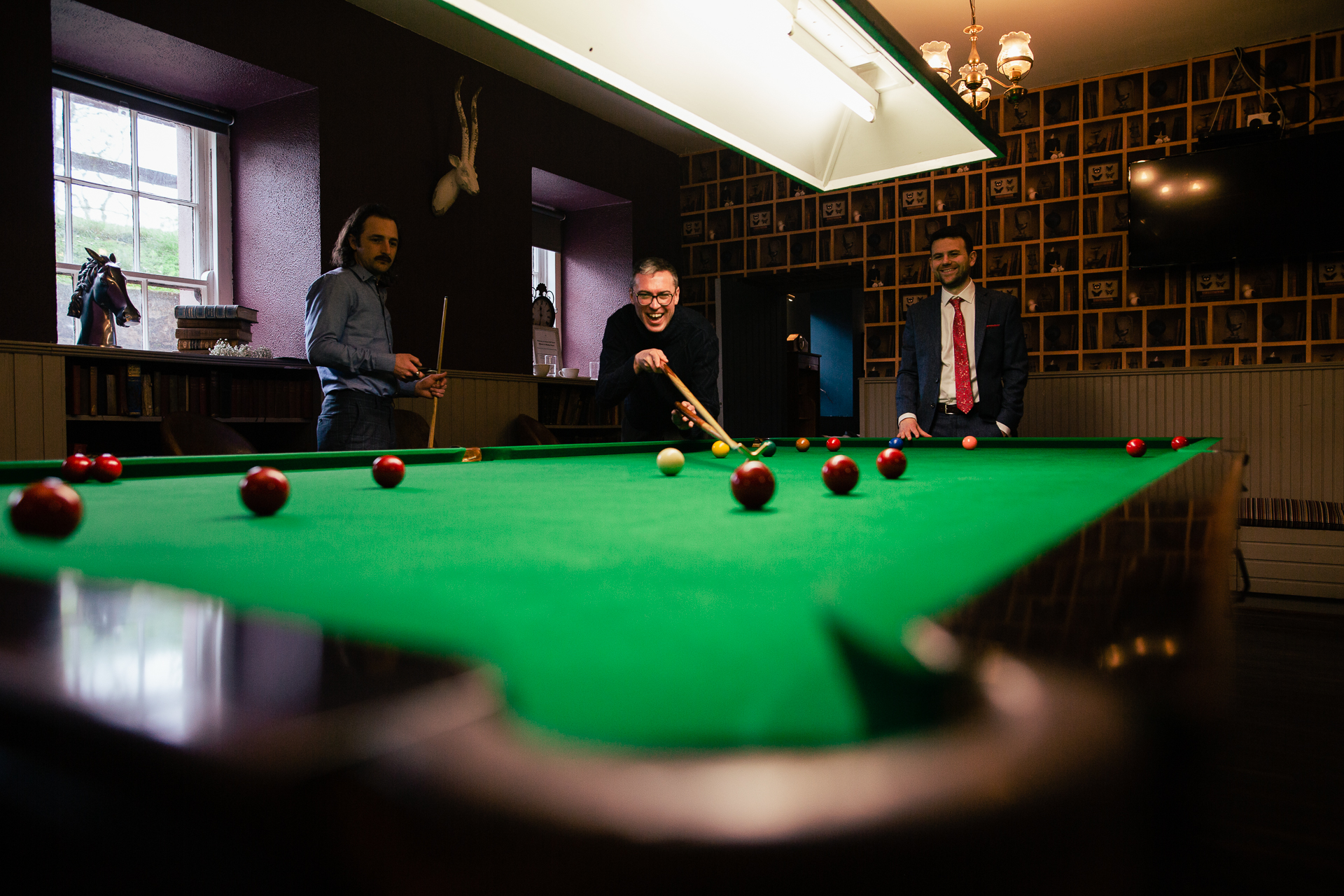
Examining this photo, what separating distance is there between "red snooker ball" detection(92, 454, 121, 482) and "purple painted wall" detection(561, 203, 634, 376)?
237 inches

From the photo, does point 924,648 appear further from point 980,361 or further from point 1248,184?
point 1248,184

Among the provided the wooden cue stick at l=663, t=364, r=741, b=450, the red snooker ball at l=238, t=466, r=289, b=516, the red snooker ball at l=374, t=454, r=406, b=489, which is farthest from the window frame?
the red snooker ball at l=238, t=466, r=289, b=516

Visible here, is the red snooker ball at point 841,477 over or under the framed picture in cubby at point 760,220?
under

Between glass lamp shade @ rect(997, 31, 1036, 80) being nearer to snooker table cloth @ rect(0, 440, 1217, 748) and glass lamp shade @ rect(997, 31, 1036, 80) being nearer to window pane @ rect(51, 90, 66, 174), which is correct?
snooker table cloth @ rect(0, 440, 1217, 748)

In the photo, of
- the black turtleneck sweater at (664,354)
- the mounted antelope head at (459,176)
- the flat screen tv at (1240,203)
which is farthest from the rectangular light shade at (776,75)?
the flat screen tv at (1240,203)

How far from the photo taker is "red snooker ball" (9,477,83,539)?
0.86 meters

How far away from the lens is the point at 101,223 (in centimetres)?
475

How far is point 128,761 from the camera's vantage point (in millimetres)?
305

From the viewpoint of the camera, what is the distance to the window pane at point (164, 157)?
194 inches

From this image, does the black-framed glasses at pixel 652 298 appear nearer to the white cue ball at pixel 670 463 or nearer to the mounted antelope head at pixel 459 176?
the white cue ball at pixel 670 463

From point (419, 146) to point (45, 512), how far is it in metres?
5.34

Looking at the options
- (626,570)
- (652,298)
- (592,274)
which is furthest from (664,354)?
(592,274)

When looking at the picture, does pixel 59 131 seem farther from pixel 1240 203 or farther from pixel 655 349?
pixel 1240 203

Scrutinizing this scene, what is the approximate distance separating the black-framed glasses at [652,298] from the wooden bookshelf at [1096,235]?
3920mm
